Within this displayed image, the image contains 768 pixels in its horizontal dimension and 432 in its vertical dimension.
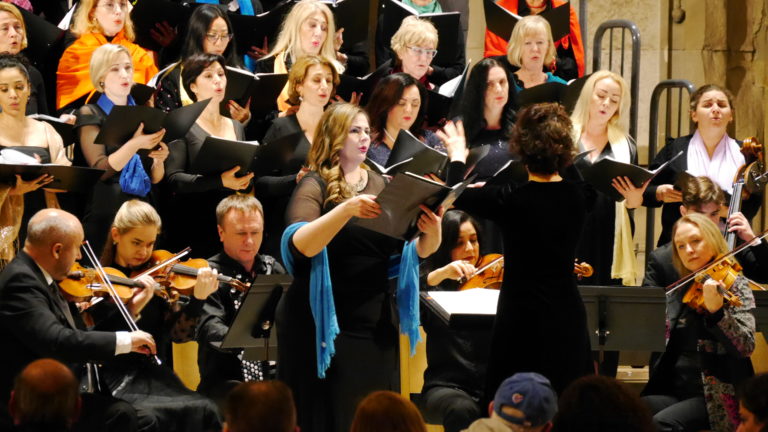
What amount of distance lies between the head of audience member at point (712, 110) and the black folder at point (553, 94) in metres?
0.58

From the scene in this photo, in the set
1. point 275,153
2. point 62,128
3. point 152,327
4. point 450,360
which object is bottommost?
point 450,360

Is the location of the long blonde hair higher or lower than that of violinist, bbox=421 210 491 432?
higher

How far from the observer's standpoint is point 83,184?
501 cm

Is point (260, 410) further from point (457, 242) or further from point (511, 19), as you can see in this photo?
point (511, 19)

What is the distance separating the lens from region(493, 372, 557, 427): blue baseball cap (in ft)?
10.5

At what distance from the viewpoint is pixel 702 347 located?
5.02 meters

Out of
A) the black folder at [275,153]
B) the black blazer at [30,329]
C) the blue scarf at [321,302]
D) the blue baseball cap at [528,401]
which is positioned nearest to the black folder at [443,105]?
the black folder at [275,153]

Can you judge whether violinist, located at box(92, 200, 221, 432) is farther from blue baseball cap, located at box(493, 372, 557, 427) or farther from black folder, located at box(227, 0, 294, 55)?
blue baseball cap, located at box(493, 372, 557, 427)

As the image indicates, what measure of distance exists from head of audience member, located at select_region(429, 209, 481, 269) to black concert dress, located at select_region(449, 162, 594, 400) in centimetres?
145

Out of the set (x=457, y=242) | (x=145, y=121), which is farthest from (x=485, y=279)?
(x=145, y=121)

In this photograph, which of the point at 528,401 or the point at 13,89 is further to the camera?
the point at 13,89

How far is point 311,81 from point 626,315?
1.88 meters

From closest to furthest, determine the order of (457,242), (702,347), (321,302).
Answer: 1. (321,302)
2. (702,347)
3. (457,242)

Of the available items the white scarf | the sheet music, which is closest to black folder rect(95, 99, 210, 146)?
the sheet music
